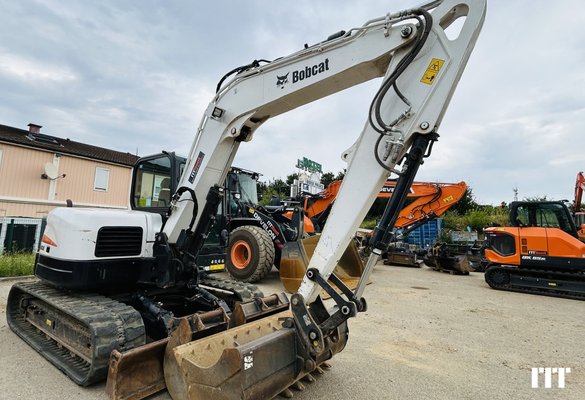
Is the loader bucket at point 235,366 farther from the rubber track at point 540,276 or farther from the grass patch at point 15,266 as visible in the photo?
the rubber track at point 540,276

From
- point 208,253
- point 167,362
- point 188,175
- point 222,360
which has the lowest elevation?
point 167,362

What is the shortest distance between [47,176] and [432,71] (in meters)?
17.4

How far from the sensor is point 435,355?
3816 millimetres

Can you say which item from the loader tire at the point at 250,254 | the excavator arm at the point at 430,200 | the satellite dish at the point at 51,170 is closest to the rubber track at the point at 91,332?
the loader tire at the point at 250,254

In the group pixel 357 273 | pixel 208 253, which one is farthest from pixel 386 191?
pixel 208 253

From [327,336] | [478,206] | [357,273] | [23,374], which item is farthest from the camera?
[478,206]

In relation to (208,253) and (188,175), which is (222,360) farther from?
(208,253)

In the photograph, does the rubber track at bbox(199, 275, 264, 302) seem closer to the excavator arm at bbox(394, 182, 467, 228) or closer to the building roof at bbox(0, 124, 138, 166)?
the excavator arm at bbox(394, 182, 467, 228)

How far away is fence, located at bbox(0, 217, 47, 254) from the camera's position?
924 centimetres

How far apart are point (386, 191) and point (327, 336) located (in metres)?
7.43

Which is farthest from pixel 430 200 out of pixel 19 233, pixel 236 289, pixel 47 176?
pixel 47 176

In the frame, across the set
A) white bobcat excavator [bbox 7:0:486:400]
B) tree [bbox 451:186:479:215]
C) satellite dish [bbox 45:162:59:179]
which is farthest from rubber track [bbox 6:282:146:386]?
tree [bbox 451:186:479:215]

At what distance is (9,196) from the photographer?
45.9 feet

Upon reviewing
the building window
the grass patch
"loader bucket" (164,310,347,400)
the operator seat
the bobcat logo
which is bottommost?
the grass patch
